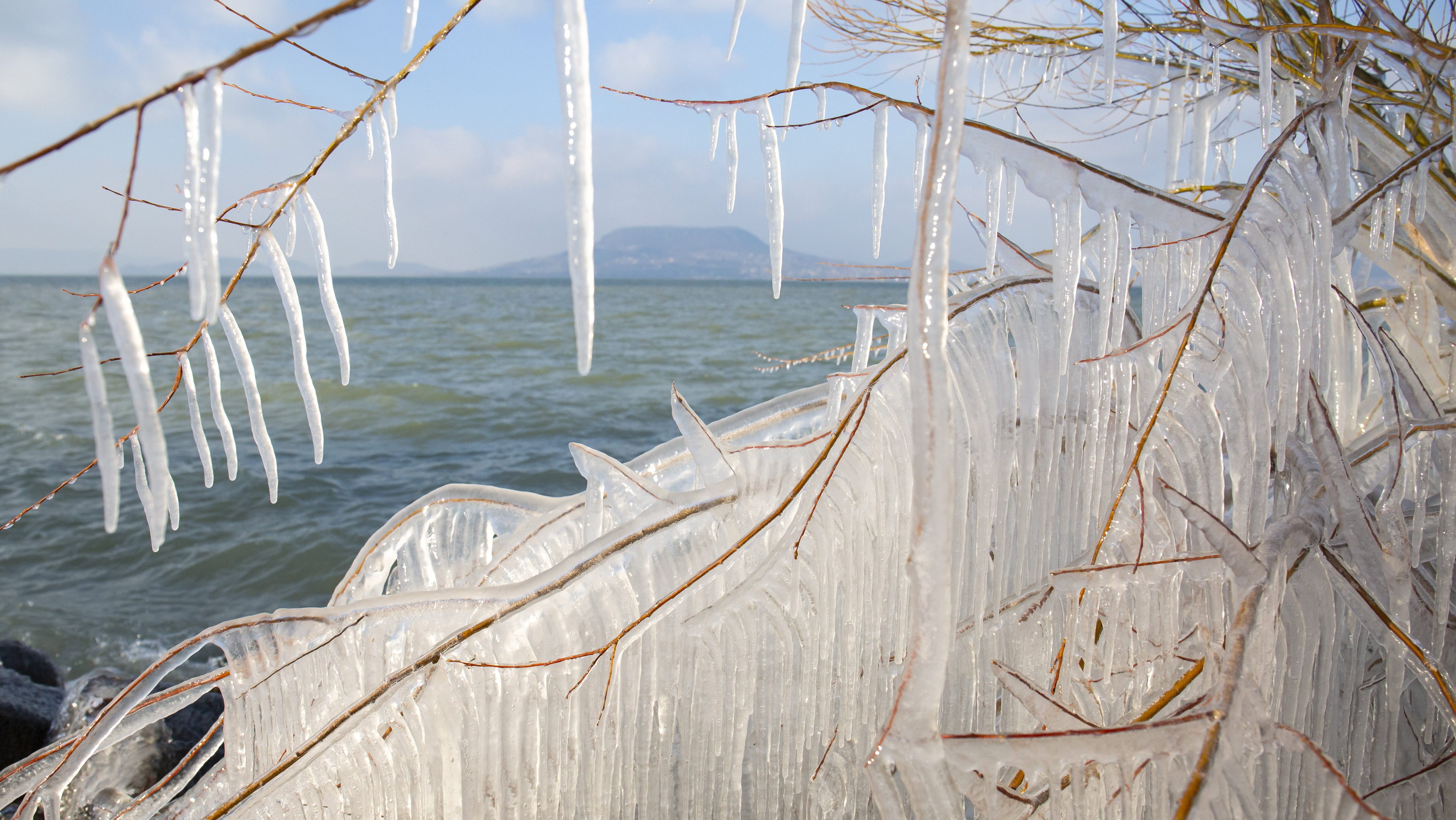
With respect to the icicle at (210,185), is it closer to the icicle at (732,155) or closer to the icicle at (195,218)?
the icicle at (195,218)

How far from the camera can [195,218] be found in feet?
2.36

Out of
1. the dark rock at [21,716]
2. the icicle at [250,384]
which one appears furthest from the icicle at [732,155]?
the dark rock at [21,716]

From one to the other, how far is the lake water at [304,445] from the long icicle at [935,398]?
0.98 m

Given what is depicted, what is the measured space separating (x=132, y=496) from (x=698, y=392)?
21.4 ft

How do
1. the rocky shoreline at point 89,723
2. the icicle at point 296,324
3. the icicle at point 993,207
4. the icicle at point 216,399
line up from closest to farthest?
1. the icicle at point 216,399
2. the icicle at point 296,324
3. the icicle at point 993,207
4. the rocky shoreline at point 89,723

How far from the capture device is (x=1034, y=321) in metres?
1.42

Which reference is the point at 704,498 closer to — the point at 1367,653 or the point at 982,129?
the point at 982,129

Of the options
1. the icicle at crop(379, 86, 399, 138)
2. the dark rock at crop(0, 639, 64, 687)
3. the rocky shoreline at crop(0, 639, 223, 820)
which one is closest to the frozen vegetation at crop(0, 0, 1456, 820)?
the icicle at crop(379, 86, 399, 138)

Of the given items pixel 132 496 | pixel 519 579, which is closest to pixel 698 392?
pixel 132 496

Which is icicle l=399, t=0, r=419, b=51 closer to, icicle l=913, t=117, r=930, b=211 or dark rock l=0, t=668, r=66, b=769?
icicle l=913, t=117, r=930, b=211

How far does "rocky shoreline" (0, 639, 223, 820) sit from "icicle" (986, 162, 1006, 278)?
3162 millimetres

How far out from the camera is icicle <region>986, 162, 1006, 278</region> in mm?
1287

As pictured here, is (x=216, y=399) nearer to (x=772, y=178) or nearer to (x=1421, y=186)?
(x=772, y=178)

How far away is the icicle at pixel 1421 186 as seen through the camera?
63.4 inches
